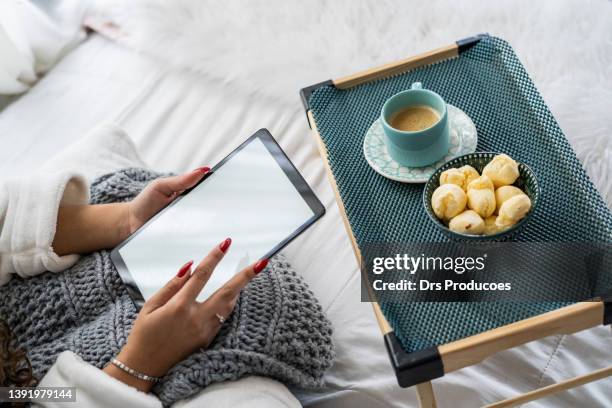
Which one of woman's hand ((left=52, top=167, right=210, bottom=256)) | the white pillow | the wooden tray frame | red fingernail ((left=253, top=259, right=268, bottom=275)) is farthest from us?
the white pillow

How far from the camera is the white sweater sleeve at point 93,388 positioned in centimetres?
73

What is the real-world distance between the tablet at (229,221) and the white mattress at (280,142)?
169 millimetres

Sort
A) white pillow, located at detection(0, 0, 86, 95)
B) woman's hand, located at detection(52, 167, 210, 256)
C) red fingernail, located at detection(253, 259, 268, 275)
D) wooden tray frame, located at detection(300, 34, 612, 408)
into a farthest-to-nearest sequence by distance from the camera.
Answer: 1. white pillow, located at detection(0, 0, 86, 95)
2. woman's hand, located at detection(52, 167, 210, 256)
3. red fingernail, located at detection(253, 259, 268, 275)
4. wooden tray frame, located at detection(300, 34, 612, 408)

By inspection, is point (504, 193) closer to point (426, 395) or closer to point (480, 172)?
point (480, 172)

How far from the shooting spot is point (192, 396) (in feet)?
2.50

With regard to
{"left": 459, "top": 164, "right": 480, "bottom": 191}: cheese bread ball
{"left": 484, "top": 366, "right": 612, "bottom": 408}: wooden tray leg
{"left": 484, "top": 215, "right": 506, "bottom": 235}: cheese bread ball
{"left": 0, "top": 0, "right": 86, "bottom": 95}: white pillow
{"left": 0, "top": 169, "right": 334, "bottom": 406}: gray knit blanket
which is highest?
{"left": 0, "top": 0, "right": 86, "bottom": 95}: white pillow

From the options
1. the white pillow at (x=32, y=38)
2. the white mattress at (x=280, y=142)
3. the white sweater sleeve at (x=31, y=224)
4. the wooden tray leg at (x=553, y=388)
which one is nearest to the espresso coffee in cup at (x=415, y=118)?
the white mattress at (x=280, y=142)

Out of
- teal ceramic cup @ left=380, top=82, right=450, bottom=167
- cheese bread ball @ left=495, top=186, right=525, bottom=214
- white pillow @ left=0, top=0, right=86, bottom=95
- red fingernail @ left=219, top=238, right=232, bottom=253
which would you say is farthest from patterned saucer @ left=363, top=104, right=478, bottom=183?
white pillow @ left=0, top=0, right=86, bottom=95

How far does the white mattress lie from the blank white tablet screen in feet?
0.55

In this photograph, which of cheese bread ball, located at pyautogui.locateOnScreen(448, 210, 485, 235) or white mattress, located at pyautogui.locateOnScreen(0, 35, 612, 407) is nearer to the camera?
cheese bread ball, located at pyautogui.locateOnScreen(448, 210, 485, 235)

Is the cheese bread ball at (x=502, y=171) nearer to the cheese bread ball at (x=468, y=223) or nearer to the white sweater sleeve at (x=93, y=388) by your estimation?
the cheese bread ball at (x=468, y=223)

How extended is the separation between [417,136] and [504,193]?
0.13 metres

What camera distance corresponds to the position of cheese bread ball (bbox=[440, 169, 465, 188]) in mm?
747

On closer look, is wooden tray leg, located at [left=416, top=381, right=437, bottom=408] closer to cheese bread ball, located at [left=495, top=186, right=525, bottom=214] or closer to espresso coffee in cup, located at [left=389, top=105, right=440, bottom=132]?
cheese bread ball, located at [left=495, top=186, right=525, bottom=214]
